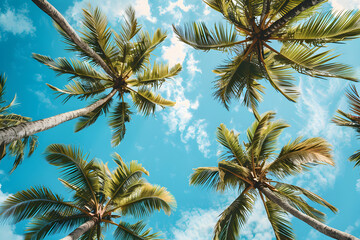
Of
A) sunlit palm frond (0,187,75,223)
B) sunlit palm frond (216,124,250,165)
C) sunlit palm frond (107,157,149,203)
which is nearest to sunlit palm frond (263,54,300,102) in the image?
sunlit palm frond (216,124,250,165)

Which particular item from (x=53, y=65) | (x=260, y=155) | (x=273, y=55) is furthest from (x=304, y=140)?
(x=53, y=65)

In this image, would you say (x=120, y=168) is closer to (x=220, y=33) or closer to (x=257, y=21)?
(x=220, y=33)

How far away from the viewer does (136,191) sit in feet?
27.4

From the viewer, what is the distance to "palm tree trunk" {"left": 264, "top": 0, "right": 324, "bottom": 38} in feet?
16.3

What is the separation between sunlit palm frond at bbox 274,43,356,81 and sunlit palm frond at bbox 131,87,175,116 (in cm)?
505

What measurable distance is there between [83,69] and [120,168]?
433 cm

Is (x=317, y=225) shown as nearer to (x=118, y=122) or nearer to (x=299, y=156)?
(x=299, y=156)

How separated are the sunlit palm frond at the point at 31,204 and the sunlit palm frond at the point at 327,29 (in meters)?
9.33

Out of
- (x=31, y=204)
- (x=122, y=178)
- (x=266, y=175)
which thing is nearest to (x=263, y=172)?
(x=266, y=175)

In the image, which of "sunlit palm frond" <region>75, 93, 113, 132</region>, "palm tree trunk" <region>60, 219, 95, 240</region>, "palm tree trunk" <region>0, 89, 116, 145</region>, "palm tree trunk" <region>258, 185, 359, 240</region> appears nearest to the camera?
"palm tree trunk" <region>0, 89, 116, 145</region>

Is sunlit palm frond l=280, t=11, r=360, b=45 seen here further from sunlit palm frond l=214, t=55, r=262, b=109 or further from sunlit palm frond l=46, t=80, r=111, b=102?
sunlit palm frond l=46, t=80, r=111, b=102

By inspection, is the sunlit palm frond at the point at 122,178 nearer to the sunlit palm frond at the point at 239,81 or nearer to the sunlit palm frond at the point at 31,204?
the sunlit palm frond at the point at 31,204

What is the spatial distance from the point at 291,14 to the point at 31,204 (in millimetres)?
9437

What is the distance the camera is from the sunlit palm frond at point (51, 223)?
22.8ft
